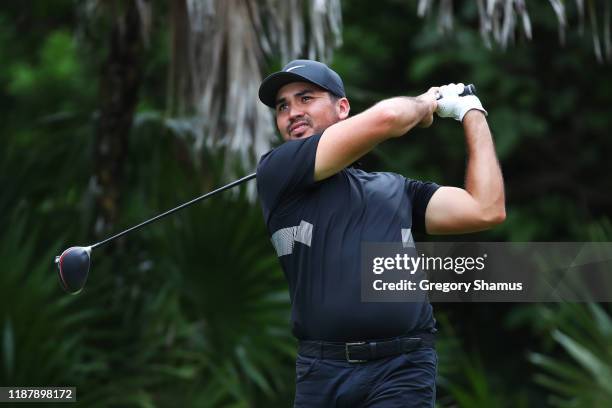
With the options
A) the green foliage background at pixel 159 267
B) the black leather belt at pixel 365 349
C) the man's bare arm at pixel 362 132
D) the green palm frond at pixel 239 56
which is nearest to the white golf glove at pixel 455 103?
the man's bare arm at pixel 362 132

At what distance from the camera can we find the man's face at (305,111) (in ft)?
12.4

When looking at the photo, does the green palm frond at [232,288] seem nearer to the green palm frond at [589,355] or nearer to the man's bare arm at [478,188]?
the green palm frond at [589,355]

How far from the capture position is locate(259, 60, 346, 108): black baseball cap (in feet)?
12.4

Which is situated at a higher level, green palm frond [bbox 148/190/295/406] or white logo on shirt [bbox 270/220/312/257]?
green palm frond [bbox 148/190/295/406]

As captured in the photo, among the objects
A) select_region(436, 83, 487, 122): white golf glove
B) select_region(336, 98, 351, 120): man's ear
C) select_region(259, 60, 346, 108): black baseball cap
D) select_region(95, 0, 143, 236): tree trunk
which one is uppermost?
select_region(95, 0, 143, 236): tree trunk

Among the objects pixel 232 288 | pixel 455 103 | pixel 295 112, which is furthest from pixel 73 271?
pixel 232 288

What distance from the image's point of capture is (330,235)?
11.5 ft

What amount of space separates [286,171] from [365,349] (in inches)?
23.5

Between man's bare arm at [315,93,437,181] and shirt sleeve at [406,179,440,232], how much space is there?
13.0 inches

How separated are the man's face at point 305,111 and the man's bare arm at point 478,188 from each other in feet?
1.60

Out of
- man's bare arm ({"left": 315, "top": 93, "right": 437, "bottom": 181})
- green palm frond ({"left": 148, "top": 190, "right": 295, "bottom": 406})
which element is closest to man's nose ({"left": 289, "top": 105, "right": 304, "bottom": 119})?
man's bare arm ({"left": 315, "top": 93, "right": 437, "bottom": 181})

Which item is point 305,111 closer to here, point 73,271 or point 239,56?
point 73,271

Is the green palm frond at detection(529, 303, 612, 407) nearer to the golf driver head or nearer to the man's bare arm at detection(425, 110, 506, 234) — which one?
the man's bare arm at detection(425, 110, 506, 234)

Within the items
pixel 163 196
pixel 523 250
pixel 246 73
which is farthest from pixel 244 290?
pixel 523 250
